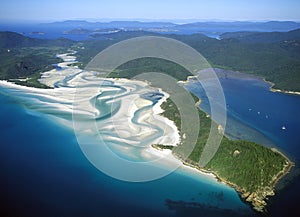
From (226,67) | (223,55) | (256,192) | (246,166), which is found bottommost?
(256,192)

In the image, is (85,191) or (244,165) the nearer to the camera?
(85,191)

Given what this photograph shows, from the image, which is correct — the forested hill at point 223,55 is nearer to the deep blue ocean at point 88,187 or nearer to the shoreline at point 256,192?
the deep blue ocean at point 88,187

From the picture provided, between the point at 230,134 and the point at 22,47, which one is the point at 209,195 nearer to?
the point at 230,134

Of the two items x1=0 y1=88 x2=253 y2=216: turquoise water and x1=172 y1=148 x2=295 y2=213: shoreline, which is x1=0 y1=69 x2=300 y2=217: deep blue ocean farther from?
x1=172 y1=148 x2=295 y2=213: shoreline

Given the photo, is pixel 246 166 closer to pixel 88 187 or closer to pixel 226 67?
pixel 88 187

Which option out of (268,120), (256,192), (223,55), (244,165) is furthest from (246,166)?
(223,55)

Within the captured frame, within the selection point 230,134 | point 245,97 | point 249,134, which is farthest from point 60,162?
point 245,97

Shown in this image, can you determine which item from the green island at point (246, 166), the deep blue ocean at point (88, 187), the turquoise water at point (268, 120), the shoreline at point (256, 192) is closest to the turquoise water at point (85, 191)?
the deep blue ocean at point (88, 187)

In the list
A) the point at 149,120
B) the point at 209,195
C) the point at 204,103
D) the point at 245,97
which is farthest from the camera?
the point at 245,97

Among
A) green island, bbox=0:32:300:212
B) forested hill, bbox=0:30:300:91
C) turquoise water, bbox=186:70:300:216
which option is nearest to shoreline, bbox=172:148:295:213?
green island, bbox=0:32:300:212
